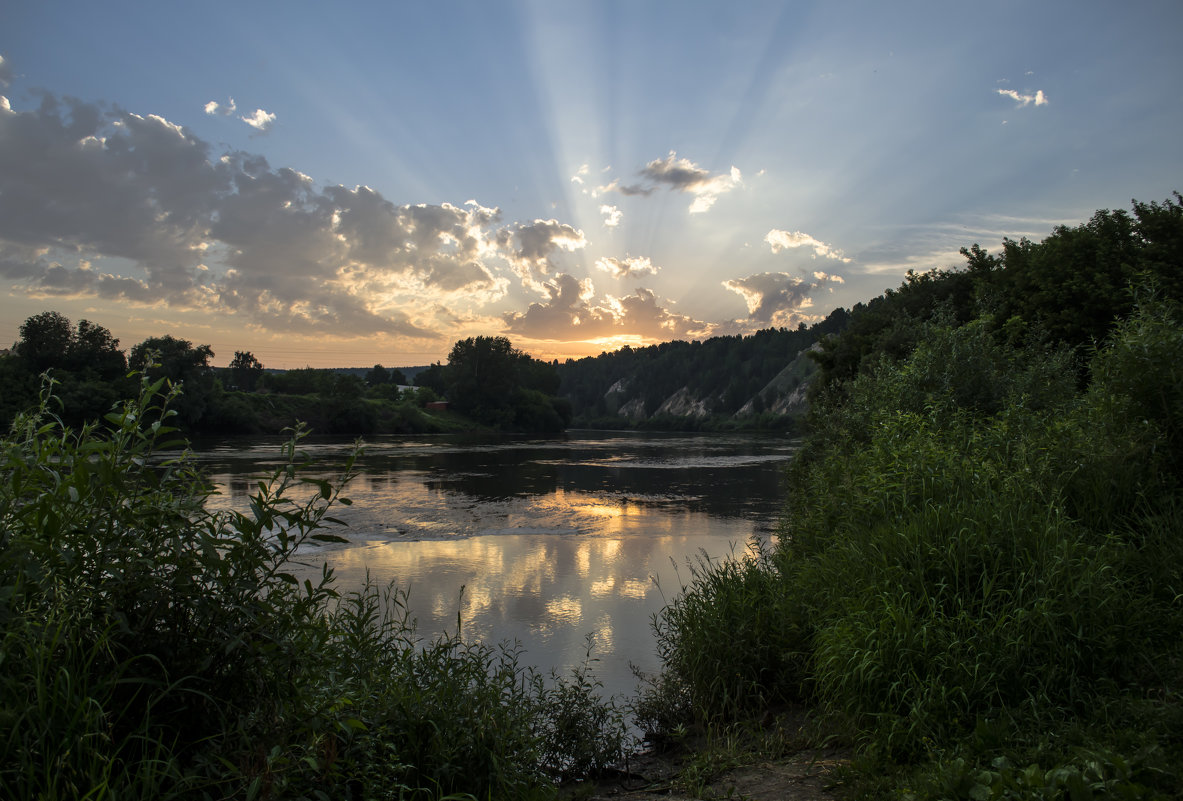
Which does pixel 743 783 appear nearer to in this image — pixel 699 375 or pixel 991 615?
pixel 991 615

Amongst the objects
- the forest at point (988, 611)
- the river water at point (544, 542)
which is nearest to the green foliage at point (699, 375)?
the river water at point (544, 542)

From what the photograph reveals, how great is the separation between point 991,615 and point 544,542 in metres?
12.4

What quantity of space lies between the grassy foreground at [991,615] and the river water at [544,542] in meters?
1.51

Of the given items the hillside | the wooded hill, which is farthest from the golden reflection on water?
the hillside

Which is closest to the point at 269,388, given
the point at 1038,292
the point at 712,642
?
the point at 1038,292

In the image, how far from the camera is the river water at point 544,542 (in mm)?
9672

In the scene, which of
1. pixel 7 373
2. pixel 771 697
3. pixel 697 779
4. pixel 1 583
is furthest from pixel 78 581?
pixel 7 373

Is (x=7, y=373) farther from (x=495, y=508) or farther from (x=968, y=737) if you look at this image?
(x=968, y=737)

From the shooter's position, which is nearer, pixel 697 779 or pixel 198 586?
pixel 198 586

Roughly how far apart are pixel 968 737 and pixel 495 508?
18729 mm

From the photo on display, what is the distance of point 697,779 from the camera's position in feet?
16.1

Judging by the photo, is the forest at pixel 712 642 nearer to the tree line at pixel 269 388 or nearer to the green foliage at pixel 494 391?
the tree line at pixel 269 388

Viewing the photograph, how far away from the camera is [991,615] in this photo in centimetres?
510

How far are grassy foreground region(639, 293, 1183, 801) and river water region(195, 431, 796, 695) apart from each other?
151 centimetres
